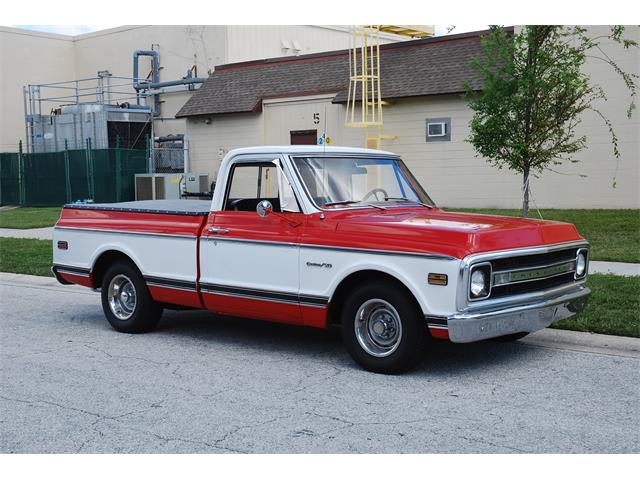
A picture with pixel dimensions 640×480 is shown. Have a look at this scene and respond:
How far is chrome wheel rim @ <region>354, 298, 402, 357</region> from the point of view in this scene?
659 centimetres

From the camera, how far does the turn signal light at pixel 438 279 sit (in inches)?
243

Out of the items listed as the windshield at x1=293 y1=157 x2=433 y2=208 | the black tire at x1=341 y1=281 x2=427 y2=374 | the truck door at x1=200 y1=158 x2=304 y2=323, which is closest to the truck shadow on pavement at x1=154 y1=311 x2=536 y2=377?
the black tire at x1=341 y1=281 x2=427 y2=374

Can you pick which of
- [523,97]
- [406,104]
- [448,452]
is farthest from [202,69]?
[448,452]

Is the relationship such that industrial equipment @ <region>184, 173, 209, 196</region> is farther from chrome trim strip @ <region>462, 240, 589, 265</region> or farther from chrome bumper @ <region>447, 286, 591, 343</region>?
chrome bumper @ <region>447, 286, 591, 343</region>

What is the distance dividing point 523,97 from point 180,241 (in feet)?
18.2

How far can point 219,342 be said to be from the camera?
8.14 meters

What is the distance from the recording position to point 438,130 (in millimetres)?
21359

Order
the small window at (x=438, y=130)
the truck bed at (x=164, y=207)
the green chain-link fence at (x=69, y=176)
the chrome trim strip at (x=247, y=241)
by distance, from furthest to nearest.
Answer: the green chain-link fence at (x=69, y=176) < the small window at (x=438, y=130) < the truck bed at (x=164, y=207) < the chrome trim strip at (x=247, y=241)

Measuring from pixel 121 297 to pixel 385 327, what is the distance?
11.3 feet

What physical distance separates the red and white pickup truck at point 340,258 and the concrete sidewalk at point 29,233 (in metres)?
10.3

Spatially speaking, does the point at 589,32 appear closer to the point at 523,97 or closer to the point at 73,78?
the point at 523,97

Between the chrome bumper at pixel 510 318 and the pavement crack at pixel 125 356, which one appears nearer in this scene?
the chrome bumper at pixel 510 318

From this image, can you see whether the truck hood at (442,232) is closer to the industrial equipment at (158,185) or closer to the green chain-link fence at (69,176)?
the industrial equipment at (158,185)

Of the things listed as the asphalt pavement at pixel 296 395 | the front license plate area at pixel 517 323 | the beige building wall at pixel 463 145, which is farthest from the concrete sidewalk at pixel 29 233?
the front license plate area at pixel 517 323
